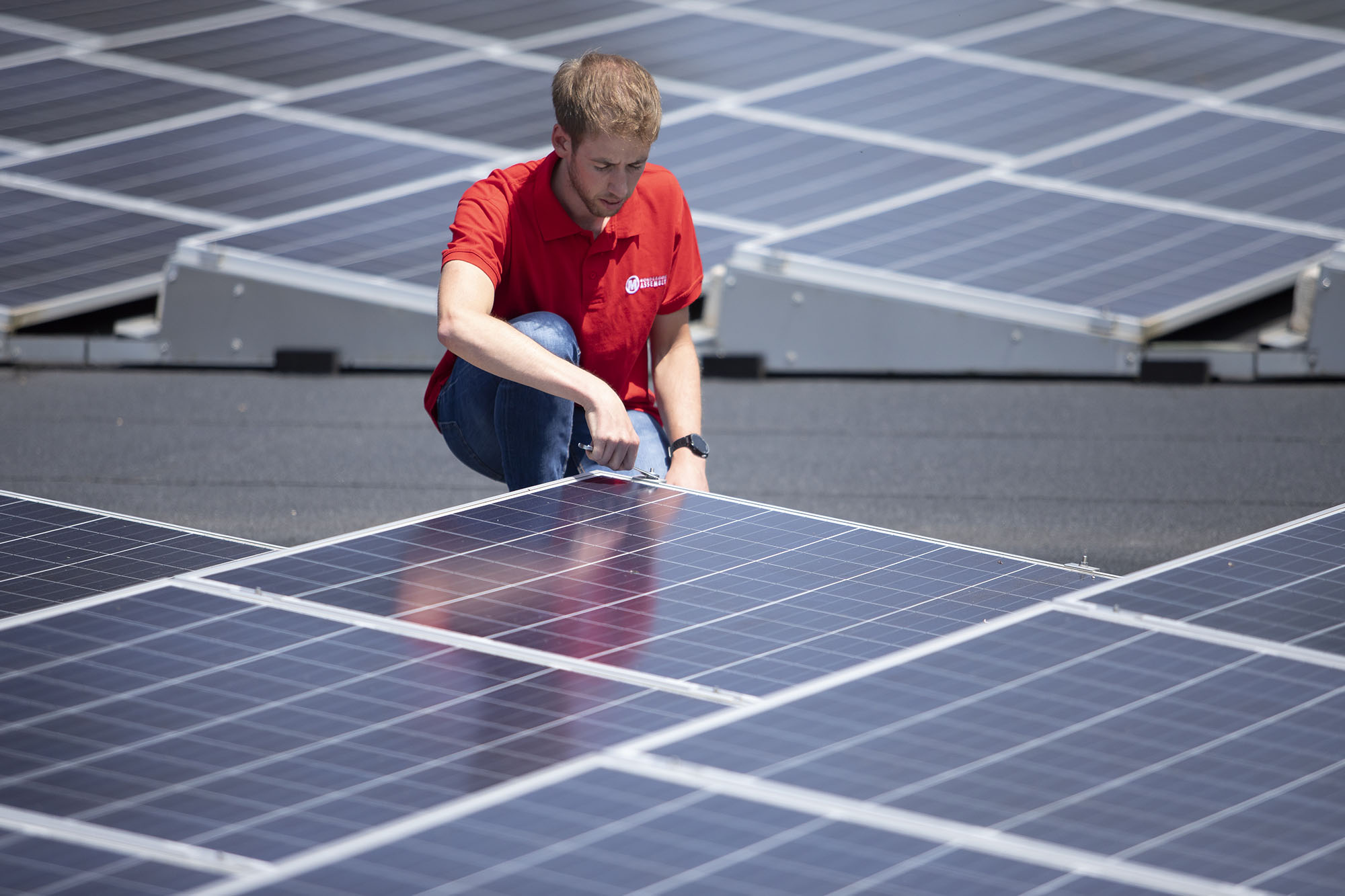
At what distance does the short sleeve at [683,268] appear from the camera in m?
4.01

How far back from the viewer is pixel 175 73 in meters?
9.06

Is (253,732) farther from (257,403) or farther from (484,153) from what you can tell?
(484,153)

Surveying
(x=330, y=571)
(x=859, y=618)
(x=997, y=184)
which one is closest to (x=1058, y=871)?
(x=859, y=618)

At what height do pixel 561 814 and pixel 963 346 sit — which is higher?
pixel 963 346

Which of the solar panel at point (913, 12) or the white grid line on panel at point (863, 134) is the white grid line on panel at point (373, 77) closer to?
the white grid line on panel at point (863, 134)

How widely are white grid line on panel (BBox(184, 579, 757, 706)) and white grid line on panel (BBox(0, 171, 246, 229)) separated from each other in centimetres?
538

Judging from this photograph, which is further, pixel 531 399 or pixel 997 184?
pixel 997 184

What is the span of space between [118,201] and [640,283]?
4943mm

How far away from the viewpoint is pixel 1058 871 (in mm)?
1796

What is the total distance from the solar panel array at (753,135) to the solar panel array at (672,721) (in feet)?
14.2

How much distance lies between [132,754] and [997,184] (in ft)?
21.2

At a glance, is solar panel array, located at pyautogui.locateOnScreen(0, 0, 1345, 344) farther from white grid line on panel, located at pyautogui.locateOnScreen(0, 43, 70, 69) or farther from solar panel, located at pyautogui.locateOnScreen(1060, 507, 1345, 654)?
solar panel, located at pyautogui.locateOnScreen(1060, 507, 1345, 654)

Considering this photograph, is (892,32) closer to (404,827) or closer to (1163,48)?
(1163,48)

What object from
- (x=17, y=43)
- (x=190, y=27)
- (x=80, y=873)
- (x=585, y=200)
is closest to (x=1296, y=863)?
(x=80, y=873)
